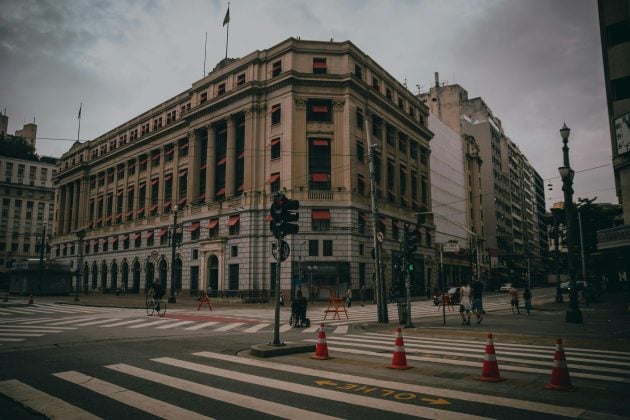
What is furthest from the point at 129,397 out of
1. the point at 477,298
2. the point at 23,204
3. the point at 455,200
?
the point at 23,204

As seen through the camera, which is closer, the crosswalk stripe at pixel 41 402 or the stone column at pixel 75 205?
the crosswalk stripe at pixel 41 402

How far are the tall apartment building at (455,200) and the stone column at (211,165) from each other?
26.9 m

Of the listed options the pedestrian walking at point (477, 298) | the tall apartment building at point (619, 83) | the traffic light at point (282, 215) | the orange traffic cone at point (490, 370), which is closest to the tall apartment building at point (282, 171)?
the pedestrian walking at point (477, 298)

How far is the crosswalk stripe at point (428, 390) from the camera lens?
17.9ft

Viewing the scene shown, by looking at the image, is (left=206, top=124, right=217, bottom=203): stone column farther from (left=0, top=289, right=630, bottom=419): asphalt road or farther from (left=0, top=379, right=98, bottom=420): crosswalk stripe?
(left=0, top=379, right=98, bottom=420): crosswalk stripe

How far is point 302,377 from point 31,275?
46.7 meters

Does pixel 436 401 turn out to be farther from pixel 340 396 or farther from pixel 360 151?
pixel 360 151

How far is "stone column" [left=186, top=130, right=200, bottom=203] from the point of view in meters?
48.2

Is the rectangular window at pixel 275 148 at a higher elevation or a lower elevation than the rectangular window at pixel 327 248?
higher

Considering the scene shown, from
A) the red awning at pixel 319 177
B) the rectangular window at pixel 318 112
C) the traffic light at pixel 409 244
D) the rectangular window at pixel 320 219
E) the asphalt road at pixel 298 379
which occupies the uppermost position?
the rectangular window at pixel 318 112

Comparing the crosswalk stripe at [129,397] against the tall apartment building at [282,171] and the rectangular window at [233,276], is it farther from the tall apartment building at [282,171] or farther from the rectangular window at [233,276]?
the rectangular window at [233,276]

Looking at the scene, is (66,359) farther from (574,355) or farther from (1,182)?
(1,182)

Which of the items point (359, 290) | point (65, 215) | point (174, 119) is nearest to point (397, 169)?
point (359, 290)

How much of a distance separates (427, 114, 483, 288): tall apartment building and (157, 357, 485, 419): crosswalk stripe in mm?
49249
